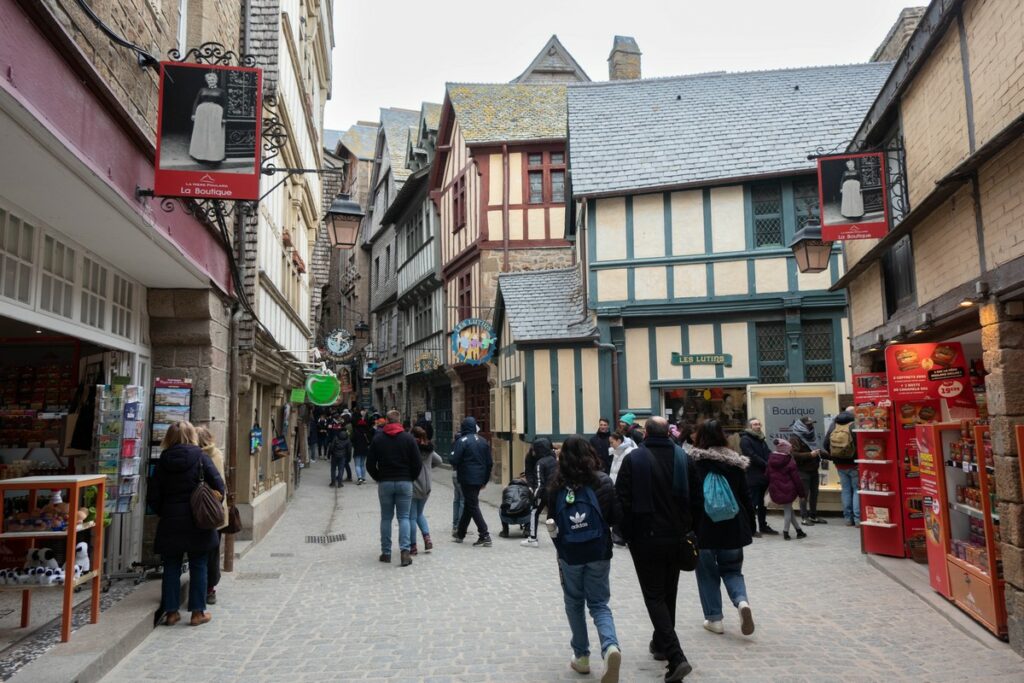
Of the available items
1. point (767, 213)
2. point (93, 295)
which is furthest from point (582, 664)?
point (767, 213)

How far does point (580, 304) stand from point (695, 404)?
327 cm

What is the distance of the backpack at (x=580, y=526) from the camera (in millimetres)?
4762

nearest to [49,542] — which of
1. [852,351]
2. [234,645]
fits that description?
[234,645]

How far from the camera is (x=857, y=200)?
25.9ft

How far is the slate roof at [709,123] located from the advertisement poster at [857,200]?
645 centimetres

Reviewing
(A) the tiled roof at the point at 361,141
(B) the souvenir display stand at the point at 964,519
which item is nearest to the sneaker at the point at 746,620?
(B) the souvenir display stand at the point at 964,519

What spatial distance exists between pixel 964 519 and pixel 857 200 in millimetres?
3270

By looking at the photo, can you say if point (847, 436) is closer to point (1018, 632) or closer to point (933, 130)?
point (933, 130)

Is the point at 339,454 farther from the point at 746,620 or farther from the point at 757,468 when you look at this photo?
the point at 746,620

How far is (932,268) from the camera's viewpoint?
6.92m

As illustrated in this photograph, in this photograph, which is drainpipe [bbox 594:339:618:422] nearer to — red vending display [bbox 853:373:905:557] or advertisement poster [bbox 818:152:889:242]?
red vending display [bbox 853:373:905:557]

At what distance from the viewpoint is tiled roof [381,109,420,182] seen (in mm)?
32156

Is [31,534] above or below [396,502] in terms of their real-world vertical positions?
above

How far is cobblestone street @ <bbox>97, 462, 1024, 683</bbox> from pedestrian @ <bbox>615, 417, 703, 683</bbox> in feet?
1.53
